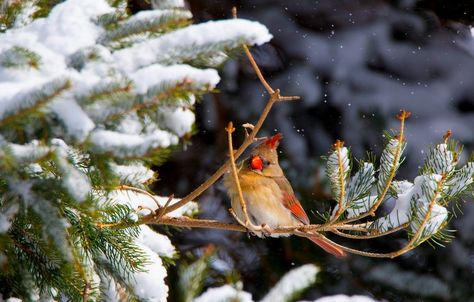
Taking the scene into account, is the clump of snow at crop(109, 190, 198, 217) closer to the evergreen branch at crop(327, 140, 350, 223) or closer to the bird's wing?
the evergreen branch at crop(327, 140, 350, 223)

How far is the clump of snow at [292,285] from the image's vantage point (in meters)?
2.37

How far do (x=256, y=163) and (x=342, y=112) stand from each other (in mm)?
1561

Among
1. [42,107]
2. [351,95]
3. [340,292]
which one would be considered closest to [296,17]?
[351,95]

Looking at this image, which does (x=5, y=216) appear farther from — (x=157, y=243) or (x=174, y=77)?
(x=157, y=243)

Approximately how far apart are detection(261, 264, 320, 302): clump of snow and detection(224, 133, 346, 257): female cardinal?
1.84 ft

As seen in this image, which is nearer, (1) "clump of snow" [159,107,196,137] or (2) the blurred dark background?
(1) "clump of snow" [159,107,196,137]

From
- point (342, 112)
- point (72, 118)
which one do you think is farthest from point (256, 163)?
point (72, 118)

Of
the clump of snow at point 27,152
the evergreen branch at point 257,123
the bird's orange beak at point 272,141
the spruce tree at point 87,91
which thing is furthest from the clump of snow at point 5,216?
the bird's orange beak at point 272,141

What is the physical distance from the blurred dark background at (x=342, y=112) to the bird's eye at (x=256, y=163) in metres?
0.65

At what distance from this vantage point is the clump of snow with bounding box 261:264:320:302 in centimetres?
237

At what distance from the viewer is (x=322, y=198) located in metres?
4.02

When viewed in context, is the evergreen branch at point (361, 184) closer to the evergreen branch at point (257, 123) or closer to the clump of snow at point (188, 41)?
the evergreen branch at point (257, 123)

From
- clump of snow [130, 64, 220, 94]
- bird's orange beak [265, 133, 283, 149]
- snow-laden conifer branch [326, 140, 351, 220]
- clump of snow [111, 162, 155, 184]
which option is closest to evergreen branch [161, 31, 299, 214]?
clump of snow [111, 162, 155, 184]

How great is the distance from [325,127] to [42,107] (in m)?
3.25
